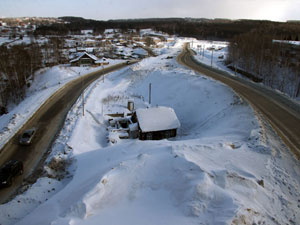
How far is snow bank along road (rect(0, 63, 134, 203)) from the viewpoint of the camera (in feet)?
53.1

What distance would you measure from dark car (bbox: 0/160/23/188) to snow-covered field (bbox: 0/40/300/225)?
1.68 metres

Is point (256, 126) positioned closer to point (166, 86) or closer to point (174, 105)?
point (174, 105)

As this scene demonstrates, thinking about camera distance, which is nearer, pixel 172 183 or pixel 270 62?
pixel 172 183

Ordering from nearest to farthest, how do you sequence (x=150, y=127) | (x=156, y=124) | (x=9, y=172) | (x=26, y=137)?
(x=9, y=172) < (x=26, y=137) < (x=150, y=127) < (x=156, y=124)

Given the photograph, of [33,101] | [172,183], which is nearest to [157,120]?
[172,183]

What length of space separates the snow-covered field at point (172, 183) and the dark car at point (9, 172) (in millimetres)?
1683

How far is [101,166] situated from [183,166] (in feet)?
17.1

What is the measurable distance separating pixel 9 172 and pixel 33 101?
16719mm

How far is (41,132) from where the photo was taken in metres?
21.0

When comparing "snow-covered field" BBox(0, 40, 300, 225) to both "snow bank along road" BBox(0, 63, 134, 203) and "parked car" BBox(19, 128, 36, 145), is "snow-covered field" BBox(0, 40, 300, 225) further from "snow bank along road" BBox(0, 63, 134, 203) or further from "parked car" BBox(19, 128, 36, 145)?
"parked car" BBox(19, 128, 36, 145)

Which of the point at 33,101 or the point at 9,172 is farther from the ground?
the point at 33,101

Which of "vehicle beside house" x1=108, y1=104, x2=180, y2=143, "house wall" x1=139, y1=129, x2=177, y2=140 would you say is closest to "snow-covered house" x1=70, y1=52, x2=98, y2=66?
"vehicle beside house" x1=108, y1=104, x2=180, y2=143

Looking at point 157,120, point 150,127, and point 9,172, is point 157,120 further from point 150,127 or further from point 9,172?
point 9,172

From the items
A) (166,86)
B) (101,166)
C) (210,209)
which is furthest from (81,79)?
(210,209)
